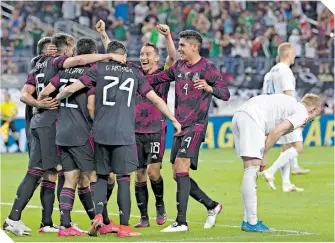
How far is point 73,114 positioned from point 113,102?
52 cm

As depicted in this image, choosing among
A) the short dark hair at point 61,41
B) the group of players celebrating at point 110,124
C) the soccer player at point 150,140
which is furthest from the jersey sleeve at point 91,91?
the soccer player at point 150,140

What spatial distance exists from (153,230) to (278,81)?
5409 mm

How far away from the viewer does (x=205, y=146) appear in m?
24.2

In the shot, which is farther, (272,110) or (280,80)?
(280,80)

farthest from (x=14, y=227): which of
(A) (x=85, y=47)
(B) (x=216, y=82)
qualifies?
(B) (x=216, y=82)

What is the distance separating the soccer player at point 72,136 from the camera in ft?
31.9

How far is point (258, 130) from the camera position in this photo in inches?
391

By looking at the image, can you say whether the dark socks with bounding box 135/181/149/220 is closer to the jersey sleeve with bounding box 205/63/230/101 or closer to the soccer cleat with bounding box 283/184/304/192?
the jersey sleeve with bounding box 205/63/230/101

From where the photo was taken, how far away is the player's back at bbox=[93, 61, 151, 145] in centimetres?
954

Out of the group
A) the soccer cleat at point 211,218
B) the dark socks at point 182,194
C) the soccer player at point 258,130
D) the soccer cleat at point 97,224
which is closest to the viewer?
the soccer cleat at point 97,224

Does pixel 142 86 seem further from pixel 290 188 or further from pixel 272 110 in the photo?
pixel 290 188

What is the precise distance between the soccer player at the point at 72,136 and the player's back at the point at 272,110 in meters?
1.78

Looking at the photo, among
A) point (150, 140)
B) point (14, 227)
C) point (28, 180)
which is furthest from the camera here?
point (150, 140)

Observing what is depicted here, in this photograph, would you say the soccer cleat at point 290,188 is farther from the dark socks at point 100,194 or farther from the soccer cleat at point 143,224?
the dark socks at point 100,194
